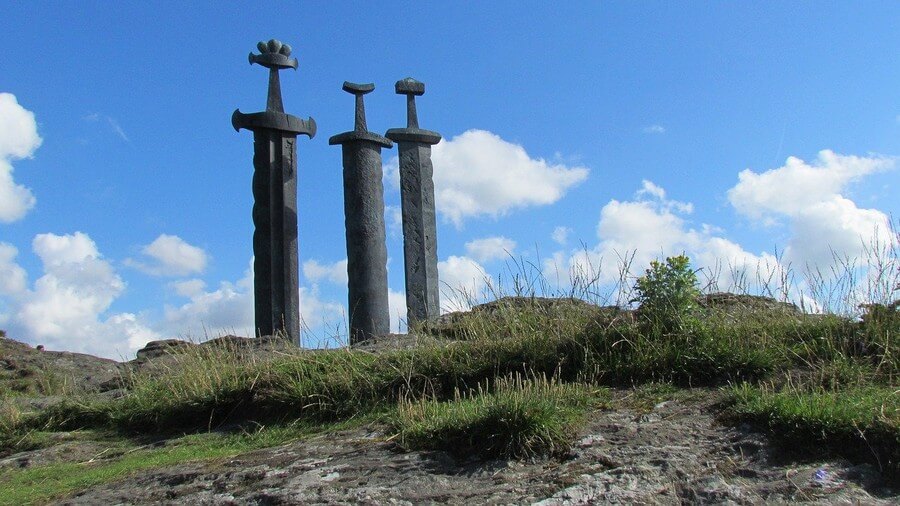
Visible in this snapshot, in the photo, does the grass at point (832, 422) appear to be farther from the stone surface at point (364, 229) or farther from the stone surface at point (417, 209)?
the stone surface at point (417, 209)

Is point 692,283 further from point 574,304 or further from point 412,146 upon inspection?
point 412,146

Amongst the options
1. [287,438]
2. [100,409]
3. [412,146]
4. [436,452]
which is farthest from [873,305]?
[412,146]

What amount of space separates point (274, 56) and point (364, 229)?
259 centimetres

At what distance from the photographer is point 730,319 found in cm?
691

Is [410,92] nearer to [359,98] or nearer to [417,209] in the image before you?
[359,98]

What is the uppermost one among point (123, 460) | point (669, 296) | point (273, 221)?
point (273, 221)

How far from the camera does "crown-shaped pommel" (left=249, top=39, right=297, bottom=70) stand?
12008 millimetres

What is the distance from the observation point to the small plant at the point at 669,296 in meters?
6.54

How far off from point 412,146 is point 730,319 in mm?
6877

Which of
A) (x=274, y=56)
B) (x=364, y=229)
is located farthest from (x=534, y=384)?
(x=274, y=56)

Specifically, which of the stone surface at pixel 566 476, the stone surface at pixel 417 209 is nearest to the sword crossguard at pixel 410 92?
the stone surface at pixel 417 209

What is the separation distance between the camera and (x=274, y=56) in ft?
39.5

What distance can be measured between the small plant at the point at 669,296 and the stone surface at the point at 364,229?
549 centimetres

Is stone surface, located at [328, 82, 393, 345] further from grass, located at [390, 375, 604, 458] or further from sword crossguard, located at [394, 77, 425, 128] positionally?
grass, located at [390, 375, 604, 458]
